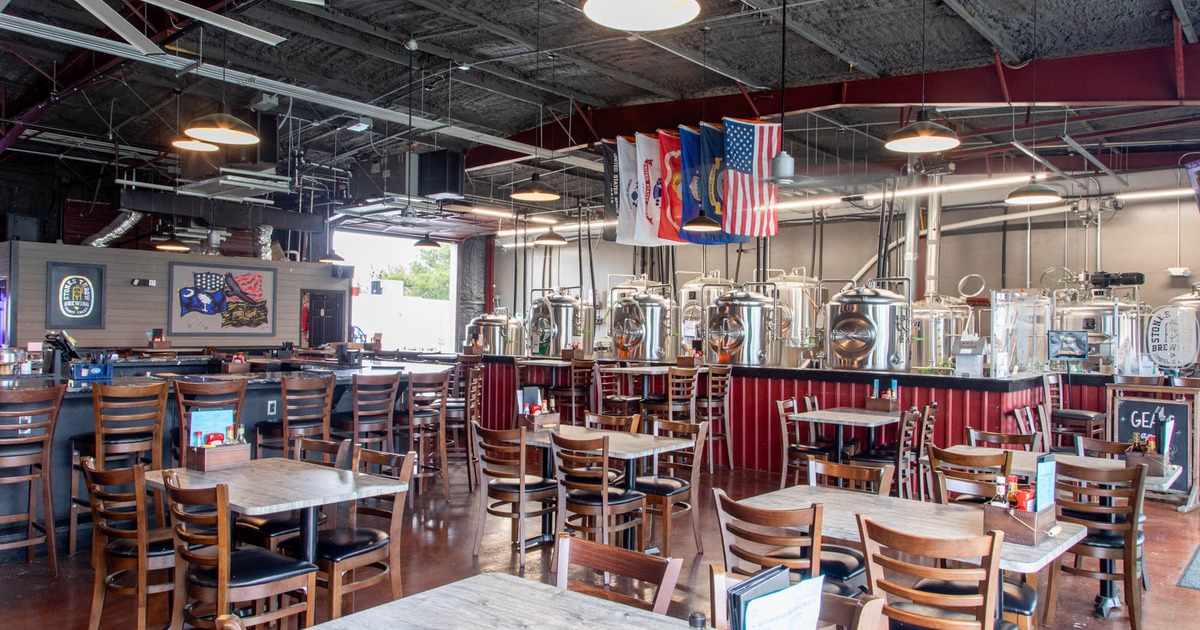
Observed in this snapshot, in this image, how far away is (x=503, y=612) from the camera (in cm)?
223

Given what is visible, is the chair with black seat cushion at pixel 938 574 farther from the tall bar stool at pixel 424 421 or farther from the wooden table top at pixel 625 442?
the tall bar stool at pixel 424 421

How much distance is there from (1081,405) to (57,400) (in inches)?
377

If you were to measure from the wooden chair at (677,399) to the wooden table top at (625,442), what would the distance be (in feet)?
10.3

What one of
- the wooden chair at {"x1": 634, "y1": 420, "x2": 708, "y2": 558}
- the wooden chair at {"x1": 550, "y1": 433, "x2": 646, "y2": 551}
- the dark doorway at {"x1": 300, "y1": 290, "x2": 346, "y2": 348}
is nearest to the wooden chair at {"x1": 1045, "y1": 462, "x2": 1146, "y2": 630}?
the wooden chair at {"x1": 634, "y1": 420, "x2": 708, "y2": 558}

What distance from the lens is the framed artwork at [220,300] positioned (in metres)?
15.0

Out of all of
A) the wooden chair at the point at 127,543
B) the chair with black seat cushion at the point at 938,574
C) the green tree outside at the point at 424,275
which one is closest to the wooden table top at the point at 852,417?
the chair with black seat cushion at the point at 938,574

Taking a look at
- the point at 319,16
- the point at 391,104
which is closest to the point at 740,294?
the point at 391,104

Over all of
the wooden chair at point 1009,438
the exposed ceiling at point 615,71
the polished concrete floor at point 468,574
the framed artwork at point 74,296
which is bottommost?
the polished concrete floor at point 468,574

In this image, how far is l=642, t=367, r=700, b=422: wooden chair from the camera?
9023 millimetres

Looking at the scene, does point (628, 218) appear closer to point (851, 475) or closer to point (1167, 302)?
point (851, 475)

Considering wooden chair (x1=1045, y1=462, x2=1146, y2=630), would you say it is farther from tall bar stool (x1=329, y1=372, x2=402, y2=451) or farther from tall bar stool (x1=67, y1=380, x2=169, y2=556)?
tall bar stool (x1=67, y1=380, x2=169, y2=556)

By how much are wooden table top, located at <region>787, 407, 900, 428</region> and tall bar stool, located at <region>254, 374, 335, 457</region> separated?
3.94 m

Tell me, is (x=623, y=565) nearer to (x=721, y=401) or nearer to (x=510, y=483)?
(x=510, y=483)

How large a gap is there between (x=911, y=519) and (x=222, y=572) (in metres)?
2.89
